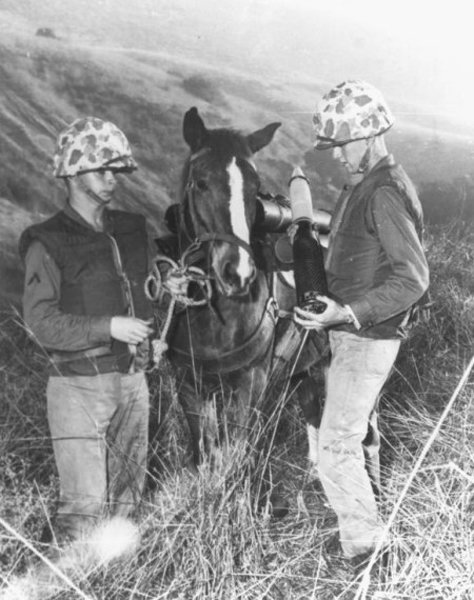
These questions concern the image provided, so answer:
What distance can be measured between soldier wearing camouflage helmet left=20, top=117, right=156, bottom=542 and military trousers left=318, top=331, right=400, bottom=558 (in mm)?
833

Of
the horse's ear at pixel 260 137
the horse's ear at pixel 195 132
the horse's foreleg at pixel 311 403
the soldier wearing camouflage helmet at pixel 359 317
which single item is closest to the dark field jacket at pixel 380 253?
the soldier wearing camouflage helmet at pixel 359 317

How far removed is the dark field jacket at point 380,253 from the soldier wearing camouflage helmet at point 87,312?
0.85 meters

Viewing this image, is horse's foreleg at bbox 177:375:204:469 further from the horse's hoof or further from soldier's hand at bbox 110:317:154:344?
soldier's hand at bbox 110:317:154:344

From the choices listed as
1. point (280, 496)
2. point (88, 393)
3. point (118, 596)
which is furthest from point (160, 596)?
point (280, 496)

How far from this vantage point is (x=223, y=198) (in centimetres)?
379

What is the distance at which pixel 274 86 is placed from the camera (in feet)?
18.1

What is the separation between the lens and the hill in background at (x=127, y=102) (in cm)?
485

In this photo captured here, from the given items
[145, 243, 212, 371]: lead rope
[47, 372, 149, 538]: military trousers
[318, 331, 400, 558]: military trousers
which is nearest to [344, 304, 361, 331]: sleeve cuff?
[318, 331, 400, 558]: military trousers

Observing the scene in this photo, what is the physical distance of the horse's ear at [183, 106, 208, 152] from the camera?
154 inches

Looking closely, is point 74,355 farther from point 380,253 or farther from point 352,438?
point 380,253

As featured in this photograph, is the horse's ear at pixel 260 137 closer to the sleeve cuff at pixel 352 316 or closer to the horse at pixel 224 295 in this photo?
the horse at pixel 224 295

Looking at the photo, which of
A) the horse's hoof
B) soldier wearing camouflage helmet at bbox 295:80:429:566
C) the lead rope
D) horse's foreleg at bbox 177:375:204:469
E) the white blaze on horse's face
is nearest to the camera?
soldier wearing camouflage helmet at bbox 295:80:429:566

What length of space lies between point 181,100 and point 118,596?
126 inches

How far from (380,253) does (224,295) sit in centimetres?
90
